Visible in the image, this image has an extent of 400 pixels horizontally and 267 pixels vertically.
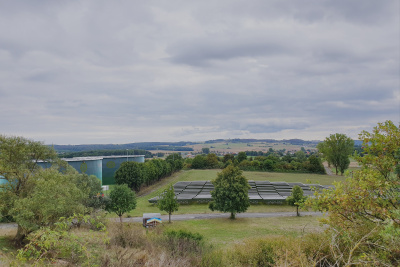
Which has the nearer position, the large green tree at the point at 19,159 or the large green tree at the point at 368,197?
the large green tree at the point at 368,197

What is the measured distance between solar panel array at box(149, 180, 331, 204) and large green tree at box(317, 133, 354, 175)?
21.1m

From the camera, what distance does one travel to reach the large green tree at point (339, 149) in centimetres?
6612

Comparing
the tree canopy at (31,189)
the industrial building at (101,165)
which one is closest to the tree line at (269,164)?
the industrial building at (101,165)

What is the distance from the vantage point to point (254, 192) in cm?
4609

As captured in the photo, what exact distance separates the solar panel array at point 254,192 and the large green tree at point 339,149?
21.1 m

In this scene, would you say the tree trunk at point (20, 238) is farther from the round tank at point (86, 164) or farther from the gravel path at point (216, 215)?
the round tank at point (86, 164)

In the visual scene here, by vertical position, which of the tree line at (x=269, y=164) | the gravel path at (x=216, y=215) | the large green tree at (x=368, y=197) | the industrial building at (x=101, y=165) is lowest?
the gravel path at (x=216, y=215)

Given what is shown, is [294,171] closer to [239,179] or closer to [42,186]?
[239,179]

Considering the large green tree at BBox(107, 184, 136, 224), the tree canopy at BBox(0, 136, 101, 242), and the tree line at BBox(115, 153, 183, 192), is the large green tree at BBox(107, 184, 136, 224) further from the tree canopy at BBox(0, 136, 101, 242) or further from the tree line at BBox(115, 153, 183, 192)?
the tree line at BBox(115, 153, 183, 192)

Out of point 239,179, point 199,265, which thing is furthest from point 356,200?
point 239,179

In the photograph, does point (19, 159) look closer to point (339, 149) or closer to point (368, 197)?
point (368, 197)

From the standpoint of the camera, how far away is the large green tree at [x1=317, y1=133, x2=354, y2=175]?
6612 cm

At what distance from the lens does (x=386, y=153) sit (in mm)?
9070

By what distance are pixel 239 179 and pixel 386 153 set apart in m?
23.0
